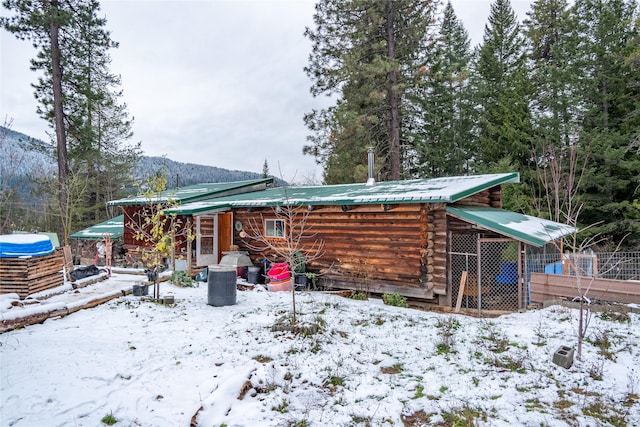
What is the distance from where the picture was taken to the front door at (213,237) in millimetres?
14047

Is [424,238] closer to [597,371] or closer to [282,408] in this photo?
[597,371]

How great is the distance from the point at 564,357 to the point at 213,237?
41.0ft

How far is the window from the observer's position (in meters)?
13.5

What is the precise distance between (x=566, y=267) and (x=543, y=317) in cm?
366

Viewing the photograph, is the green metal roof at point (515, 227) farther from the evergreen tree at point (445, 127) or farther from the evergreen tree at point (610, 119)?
the evergreen tree at point (445, 127)

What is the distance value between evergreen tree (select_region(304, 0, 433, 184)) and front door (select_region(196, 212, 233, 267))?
8.11 meters

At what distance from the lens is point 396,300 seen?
1034 centimetres

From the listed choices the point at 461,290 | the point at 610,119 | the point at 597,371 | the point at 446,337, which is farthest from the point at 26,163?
the point at 610,119

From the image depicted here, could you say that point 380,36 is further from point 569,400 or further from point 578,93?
point 569,400

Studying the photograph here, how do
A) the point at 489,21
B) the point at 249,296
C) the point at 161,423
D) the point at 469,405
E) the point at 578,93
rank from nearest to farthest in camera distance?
1. the point at 161,423
2. the point at 469,405
3. the point at 249,296
4. the point at 578,93
5. the point at 489,21

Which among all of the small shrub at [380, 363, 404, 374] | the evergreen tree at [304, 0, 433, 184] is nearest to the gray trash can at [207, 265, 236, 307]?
the small shrub at [380, 363, 404, 374]

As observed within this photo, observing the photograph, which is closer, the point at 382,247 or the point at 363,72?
the point at 382,247

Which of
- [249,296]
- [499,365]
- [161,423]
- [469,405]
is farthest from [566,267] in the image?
[161,423]

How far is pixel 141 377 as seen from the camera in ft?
15.4
